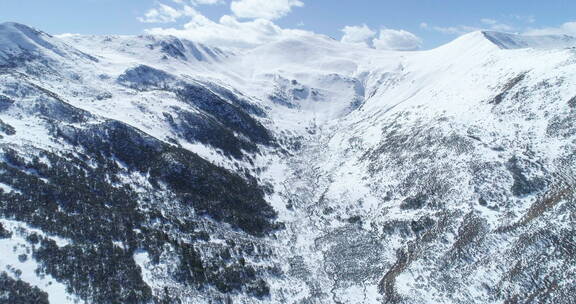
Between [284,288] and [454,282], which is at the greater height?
[454,282]

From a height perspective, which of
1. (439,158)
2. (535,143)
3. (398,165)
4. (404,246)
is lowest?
(404,246)

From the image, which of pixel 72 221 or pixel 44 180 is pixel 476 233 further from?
pixel 44 180

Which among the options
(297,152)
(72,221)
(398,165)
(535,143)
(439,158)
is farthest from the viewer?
(297,152)

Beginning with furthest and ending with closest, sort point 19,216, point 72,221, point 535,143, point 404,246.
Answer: point 535,143
point 404,246
point 72,221
point 19,216

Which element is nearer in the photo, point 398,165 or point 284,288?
point 284,288

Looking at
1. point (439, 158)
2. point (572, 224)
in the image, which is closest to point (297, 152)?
point (439, 158)

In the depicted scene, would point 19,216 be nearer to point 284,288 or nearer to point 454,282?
point 284,288

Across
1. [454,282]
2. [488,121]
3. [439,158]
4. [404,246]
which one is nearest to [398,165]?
[439,158]
